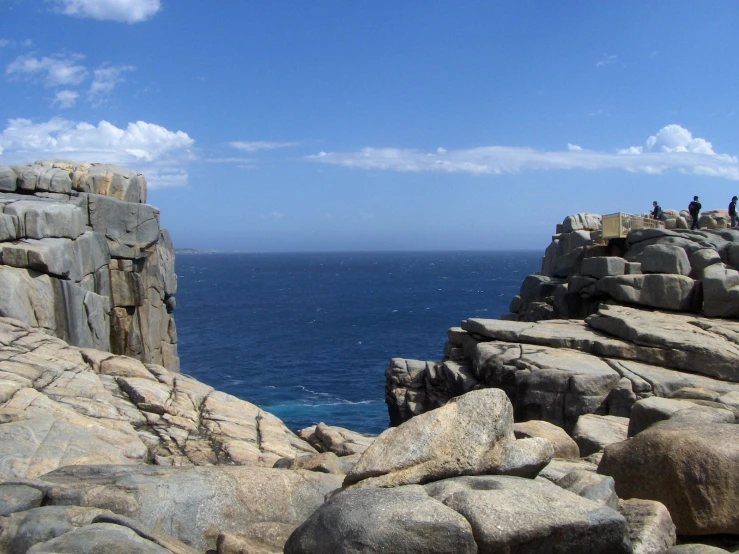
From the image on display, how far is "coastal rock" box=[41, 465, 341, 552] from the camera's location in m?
9.11

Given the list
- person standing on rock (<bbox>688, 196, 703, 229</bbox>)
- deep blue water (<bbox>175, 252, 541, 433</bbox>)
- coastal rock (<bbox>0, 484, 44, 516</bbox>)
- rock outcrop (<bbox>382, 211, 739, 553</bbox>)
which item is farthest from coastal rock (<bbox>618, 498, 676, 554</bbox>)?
person standing on rock (<bbox>688, 196, 703, 229</bbox>)

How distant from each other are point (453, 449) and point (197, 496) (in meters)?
3.70

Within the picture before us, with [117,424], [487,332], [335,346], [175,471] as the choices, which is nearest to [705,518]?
[175,471]

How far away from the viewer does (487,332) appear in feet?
90.8

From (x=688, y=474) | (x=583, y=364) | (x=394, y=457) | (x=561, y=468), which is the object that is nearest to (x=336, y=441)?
(x=561, y=468)

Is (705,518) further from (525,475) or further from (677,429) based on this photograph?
(525,475)

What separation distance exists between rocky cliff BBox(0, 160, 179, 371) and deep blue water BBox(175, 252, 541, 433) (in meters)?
11.5

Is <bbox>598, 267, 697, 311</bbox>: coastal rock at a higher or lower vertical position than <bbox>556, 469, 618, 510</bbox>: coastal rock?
higher

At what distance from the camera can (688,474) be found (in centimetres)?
837

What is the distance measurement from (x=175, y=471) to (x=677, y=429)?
7.13m

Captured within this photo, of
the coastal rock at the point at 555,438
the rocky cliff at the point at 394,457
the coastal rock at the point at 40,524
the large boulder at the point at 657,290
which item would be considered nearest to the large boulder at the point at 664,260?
the large boulder at the point at 657,290

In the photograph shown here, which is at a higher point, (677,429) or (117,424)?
(677,429)

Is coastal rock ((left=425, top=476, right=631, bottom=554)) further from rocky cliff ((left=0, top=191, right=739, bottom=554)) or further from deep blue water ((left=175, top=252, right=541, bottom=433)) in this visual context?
deep blue water ((left=175, top=252, right=541, bottom=433))

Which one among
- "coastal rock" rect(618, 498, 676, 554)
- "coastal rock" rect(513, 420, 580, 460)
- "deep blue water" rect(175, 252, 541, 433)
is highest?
"coastal rock" rect(618, 498, 676, 554)
